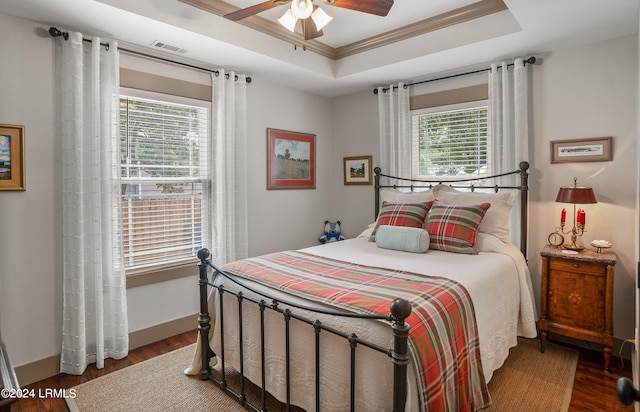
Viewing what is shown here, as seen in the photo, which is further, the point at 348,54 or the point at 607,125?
the point at 348,54

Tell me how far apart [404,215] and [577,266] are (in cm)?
Result: 132

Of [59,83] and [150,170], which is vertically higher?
[59,83]

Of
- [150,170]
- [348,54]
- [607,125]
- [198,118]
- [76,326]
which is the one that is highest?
[348,54]

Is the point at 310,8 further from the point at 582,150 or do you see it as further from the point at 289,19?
the point at 582,150

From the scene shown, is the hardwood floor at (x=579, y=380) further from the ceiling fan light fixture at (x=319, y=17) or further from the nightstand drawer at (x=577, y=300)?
the ceiling fan light fixture at (x=319, y=17)

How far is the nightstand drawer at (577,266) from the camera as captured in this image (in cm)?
264

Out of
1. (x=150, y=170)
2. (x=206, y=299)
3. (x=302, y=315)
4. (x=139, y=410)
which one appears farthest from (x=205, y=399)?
(x=150, y=170)

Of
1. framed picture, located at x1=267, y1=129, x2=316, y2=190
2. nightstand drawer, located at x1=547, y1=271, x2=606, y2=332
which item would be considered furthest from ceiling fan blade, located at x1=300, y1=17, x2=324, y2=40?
nightstand drawer, located at x1=547, y1=271, x2=606, y2=332

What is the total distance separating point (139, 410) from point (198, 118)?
94.8 inches

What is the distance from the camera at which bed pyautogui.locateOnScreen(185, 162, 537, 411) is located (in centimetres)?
161

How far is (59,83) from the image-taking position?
8.68 ft

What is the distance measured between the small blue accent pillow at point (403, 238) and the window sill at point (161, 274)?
1751mm

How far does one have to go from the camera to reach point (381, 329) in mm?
1611

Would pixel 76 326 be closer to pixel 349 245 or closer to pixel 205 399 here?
pixel 205 399
